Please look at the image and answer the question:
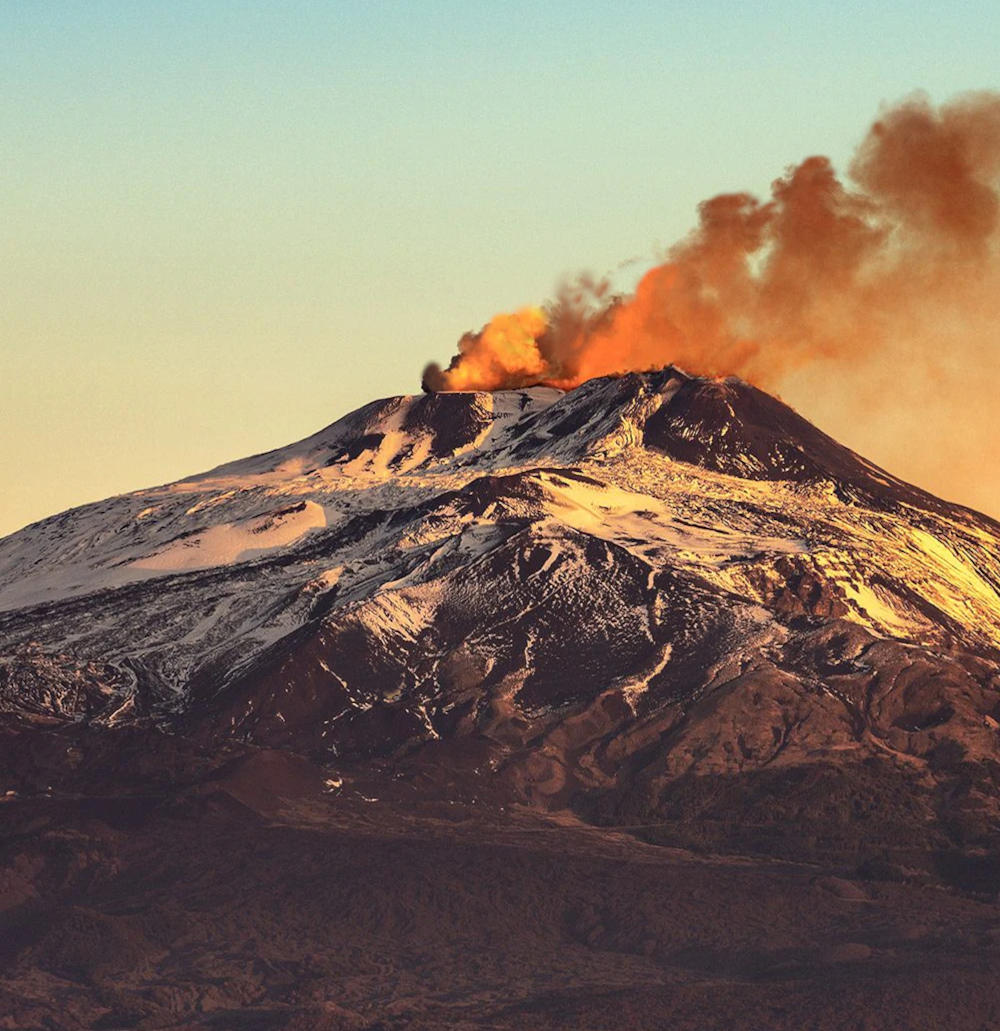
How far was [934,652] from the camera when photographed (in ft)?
618

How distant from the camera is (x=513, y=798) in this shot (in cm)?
17950

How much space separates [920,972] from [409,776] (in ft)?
120

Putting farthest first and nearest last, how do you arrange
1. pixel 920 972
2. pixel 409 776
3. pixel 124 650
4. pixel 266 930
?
pixel 124 650
pixel 409 776
pixel 266 930
pixel 920 972

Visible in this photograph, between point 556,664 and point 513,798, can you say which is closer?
point 513,798

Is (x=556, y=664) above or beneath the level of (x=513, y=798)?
above

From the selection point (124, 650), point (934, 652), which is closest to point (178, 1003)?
point (124, 650)

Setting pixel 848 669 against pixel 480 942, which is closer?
pixel 480 942

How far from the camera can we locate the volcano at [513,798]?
160m

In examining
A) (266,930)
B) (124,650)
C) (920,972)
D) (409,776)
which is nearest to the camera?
(920,972)

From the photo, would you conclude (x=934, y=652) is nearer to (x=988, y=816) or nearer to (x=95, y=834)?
(x=988, y=816)

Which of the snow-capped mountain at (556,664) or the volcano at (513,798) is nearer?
the volcano at (513,798)

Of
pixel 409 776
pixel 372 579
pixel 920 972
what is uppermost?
pixel 372 579

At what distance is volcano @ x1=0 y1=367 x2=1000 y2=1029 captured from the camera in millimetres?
159625

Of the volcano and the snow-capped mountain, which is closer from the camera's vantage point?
the volcano
